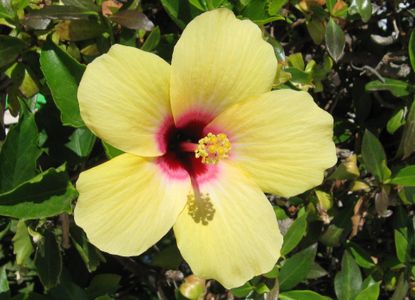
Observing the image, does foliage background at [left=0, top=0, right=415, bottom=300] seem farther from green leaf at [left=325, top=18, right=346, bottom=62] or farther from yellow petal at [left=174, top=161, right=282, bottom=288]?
yellow petal at [left=174, top=161, right=282, bottom=288]

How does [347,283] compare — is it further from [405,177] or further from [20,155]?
[20,155]

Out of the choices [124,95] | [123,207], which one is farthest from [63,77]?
[123,207]

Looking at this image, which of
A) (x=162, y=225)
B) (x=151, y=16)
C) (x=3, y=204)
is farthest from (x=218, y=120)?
(x=151, y=16)

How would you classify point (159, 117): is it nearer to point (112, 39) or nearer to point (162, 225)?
point (162, 225)

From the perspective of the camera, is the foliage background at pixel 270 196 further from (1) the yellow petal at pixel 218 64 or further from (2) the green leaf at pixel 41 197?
(1) the yellow petal at pixel 218 64

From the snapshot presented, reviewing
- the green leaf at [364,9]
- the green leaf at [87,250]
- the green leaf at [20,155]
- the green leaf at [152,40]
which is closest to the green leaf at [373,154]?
the green leaf at [364,9]

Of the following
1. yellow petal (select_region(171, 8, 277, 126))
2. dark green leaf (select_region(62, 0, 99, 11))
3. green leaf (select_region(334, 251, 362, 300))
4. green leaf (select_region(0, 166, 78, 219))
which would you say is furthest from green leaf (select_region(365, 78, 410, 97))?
green leaf (select_region(0, 166, 78, 219))

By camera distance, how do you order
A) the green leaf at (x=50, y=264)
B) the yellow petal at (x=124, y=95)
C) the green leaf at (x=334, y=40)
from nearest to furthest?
1. the yellow petal at (x=124, y=95)
2. the green leaf at (x=50, y=264)
3. the green leaf at (x=334, y=40)
